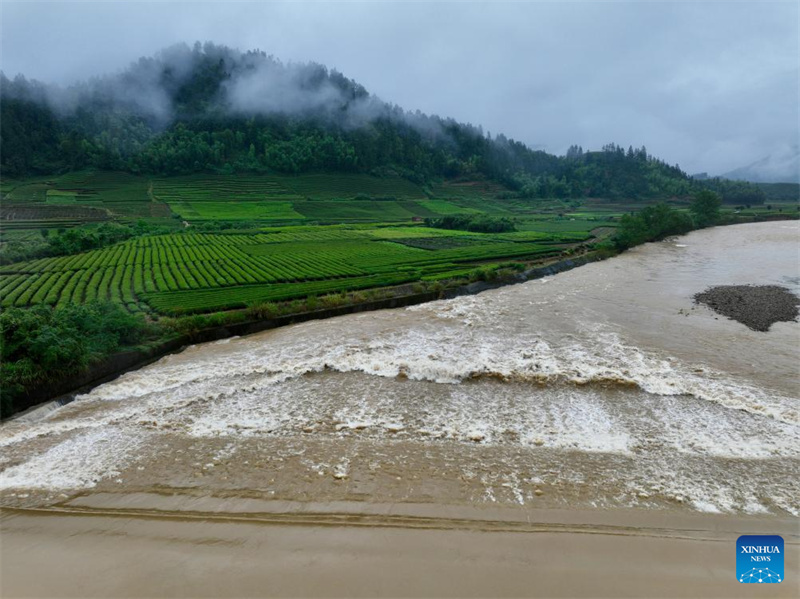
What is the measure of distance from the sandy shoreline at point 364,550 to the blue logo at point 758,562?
22 centimetres

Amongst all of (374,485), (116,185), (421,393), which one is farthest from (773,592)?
(116,185)

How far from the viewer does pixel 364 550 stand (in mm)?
10758

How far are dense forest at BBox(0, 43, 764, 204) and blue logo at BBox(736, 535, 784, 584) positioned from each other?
123m

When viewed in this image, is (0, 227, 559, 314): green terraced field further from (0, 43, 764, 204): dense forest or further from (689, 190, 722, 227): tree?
(0, 43, 764, 204): dense forest

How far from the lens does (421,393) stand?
1973cm

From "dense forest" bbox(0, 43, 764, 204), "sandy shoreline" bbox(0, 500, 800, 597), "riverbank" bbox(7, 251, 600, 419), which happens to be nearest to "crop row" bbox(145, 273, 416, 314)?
"riverbank" bbox(7, 251, 600, 419)

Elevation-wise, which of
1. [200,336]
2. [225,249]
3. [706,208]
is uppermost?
[706,208]

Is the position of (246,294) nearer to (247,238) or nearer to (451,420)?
(451,420)

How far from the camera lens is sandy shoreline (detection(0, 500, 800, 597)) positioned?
9.66 meters

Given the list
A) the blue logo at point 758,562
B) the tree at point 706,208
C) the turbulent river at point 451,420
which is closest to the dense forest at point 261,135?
the tree at point 706,208

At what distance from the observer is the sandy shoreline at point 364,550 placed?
9664 millimetres

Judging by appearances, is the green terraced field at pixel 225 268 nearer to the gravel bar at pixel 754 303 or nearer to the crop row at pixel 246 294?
the crop row at pixel 246 294

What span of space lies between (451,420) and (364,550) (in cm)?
732

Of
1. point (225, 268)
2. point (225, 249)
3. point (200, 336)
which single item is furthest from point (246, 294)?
point (225, 249)
